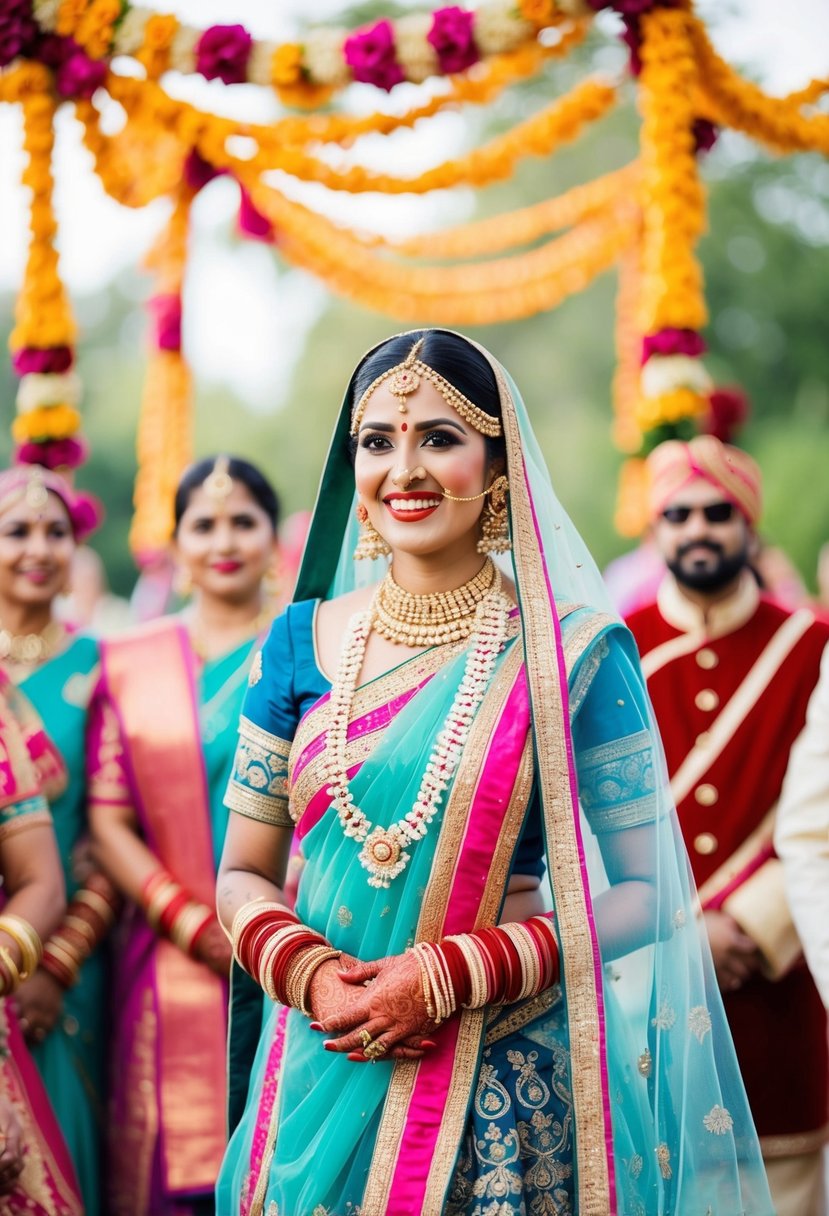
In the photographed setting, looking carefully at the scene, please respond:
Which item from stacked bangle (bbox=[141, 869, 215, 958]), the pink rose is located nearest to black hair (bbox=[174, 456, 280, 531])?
stacked bangle (bbox=[141, 869, 215, 958])

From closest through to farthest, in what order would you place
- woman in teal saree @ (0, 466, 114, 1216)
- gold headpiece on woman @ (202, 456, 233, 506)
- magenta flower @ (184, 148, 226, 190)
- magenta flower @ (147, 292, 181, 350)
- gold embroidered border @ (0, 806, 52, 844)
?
1. gold embroidered border @ (0, 806, 52, 844)
2. woman in teal saree @ (0, 466, 114, 1216)
3. gold headpiece on woman @ (202, 456, 233, 506)
4. magenta flower @ (184, 148, 226, 190)
5. magenta flower @ (147, 292, 181, 350)

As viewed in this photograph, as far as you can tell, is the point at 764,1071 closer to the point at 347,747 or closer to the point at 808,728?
the point at 808,728

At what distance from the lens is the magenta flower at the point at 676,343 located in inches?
162

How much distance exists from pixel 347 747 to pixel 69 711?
1.54 m

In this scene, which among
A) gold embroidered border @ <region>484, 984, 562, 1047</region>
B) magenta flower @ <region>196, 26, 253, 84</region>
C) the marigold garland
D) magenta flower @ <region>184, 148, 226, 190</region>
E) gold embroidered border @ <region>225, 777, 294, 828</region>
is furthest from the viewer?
magenta flower @ <region>184, 148, 226, 190</region>

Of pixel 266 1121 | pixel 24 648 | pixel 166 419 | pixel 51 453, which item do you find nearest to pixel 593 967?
pixel 266 1121

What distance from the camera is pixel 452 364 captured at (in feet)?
7.54

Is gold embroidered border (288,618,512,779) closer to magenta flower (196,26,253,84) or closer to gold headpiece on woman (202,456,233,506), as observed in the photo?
gold headpiece on woman (202,456,233,506)

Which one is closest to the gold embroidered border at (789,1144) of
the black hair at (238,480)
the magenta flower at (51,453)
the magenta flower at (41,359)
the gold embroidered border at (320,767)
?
the gold embroidered border at (320,767)

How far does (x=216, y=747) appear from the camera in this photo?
362 cm

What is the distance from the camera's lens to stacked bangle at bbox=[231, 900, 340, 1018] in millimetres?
2170

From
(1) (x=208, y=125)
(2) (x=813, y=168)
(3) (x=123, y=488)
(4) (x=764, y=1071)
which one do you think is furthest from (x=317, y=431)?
(4) (x=764, y=1071)

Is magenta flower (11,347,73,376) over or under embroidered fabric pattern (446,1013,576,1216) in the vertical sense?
over

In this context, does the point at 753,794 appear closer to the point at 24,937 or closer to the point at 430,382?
the point at 430,382
